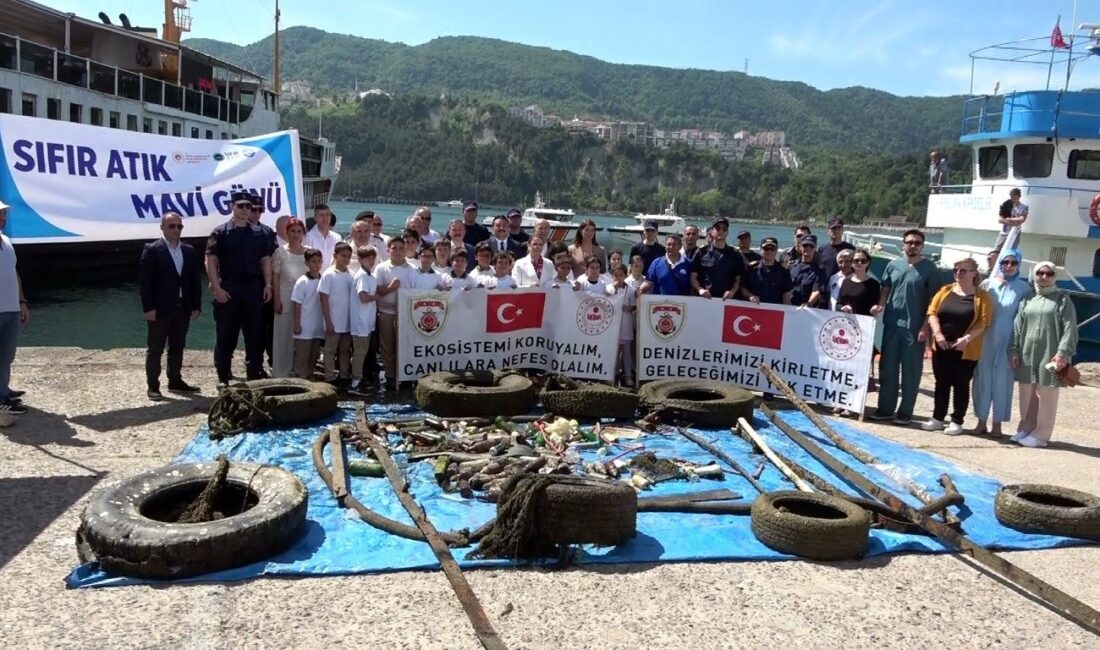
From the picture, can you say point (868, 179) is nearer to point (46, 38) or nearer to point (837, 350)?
point (46, 38)

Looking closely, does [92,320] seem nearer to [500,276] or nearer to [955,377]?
[500,276]

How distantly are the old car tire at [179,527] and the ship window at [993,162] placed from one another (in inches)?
772

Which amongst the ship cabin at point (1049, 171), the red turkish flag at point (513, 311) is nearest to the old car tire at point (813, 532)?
the red turkish flag at point (513, 311)

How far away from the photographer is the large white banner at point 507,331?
891cm

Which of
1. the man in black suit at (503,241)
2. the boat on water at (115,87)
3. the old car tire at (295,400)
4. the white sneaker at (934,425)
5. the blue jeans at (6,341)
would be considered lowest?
the white sneaker at (934,425)

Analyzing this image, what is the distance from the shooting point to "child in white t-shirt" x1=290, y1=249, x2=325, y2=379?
27.8 ft

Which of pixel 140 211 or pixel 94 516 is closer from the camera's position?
pixel 94 516

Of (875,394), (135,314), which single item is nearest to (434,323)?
(875,394)

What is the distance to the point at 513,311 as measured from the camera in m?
9.36

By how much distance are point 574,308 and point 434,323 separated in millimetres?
1716

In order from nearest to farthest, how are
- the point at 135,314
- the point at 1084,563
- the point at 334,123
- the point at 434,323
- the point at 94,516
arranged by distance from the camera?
the point at 94,516 < the point at 1084,563 < the point at 434,323 < the point at 135,314 < the point at 334,123

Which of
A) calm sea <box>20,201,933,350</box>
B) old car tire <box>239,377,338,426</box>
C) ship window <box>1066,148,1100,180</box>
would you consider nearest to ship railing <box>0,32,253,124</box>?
calm sea <box>20,201,933,350</box>

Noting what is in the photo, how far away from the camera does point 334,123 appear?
541 feet

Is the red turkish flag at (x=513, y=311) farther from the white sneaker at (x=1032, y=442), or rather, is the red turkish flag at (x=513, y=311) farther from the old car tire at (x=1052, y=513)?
the white sneaker at (x=1032, y=442)
